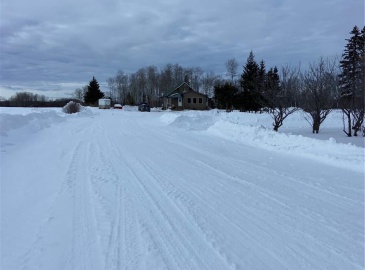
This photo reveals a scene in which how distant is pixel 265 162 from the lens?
32.7 ft

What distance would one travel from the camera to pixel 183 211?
5512 mm

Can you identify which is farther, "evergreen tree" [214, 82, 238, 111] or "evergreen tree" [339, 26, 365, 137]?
"evergreen tree" [214, 82, 238, 111]

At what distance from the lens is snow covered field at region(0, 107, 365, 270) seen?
13.2 feet

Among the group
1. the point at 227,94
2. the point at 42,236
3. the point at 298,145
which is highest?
the point at 227,94

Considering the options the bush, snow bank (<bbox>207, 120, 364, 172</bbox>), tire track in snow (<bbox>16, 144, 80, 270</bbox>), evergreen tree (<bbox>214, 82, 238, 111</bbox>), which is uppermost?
evergreen tree (<bbox>214, 82, 238, 111</bbox>)

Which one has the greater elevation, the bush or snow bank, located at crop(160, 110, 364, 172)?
A: the bush

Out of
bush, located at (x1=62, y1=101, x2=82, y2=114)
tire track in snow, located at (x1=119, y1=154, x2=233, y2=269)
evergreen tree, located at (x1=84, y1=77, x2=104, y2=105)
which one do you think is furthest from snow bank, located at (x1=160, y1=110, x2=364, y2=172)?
evergreen tree, located at (x1=84, y1=77, x2=104, y2=105)

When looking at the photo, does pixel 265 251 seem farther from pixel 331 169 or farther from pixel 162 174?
pixel 331 169

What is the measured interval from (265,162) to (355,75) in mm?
11178

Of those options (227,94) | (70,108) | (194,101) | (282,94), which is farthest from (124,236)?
(194,101)

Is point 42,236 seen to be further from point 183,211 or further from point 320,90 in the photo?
point 320,90

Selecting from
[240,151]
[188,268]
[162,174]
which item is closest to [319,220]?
[188,268]

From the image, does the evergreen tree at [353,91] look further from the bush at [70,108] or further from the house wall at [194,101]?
the house wall at [194,101]

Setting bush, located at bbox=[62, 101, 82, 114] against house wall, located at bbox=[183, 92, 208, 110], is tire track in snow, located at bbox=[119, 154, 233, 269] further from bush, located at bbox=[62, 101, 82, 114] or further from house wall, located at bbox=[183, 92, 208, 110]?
house wall, located at bbox=[183, 92, 208, 110]
